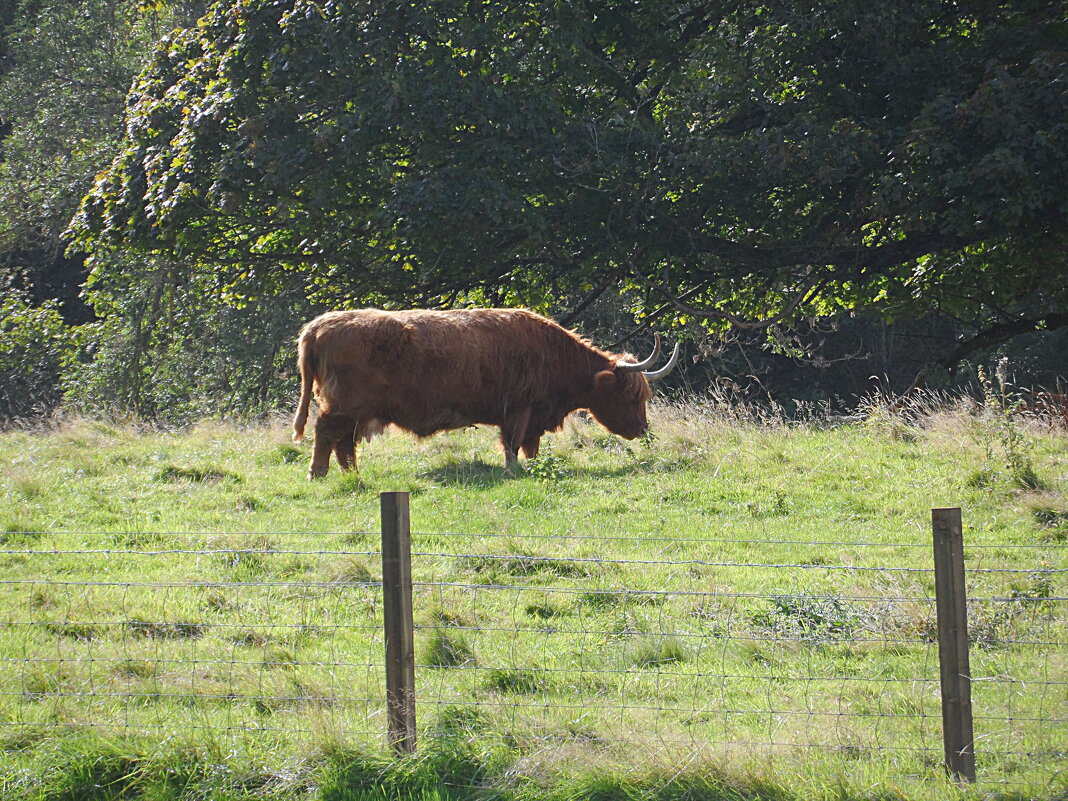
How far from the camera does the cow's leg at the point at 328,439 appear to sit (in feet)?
39.5

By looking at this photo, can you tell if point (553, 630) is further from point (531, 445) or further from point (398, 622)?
point (531, 445)

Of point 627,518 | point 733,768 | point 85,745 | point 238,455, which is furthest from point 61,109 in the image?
point 733,768

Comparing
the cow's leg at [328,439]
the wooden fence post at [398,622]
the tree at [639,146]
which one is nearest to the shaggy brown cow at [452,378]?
the cow's leg at [328,439]

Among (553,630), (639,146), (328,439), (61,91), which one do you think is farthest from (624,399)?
(61,91)

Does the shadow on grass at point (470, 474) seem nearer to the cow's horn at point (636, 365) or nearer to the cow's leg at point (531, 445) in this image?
the cow's leg at point (531, 445)

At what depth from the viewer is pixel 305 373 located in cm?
1244

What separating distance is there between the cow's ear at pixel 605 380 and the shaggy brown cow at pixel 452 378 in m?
0.01

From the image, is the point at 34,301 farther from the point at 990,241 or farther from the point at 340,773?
the point at 340,773

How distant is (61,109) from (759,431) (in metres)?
17.9

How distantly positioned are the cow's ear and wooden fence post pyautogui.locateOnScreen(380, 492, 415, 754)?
9.27 m

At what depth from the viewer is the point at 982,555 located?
26.2ft

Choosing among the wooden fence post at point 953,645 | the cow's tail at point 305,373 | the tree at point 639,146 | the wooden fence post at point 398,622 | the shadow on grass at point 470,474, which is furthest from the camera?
the cow's tail at point 305,373

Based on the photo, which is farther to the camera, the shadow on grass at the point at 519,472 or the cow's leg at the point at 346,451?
the cow's leg at the point at 346,451

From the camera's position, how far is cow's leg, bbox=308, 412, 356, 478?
12047 millimetres
